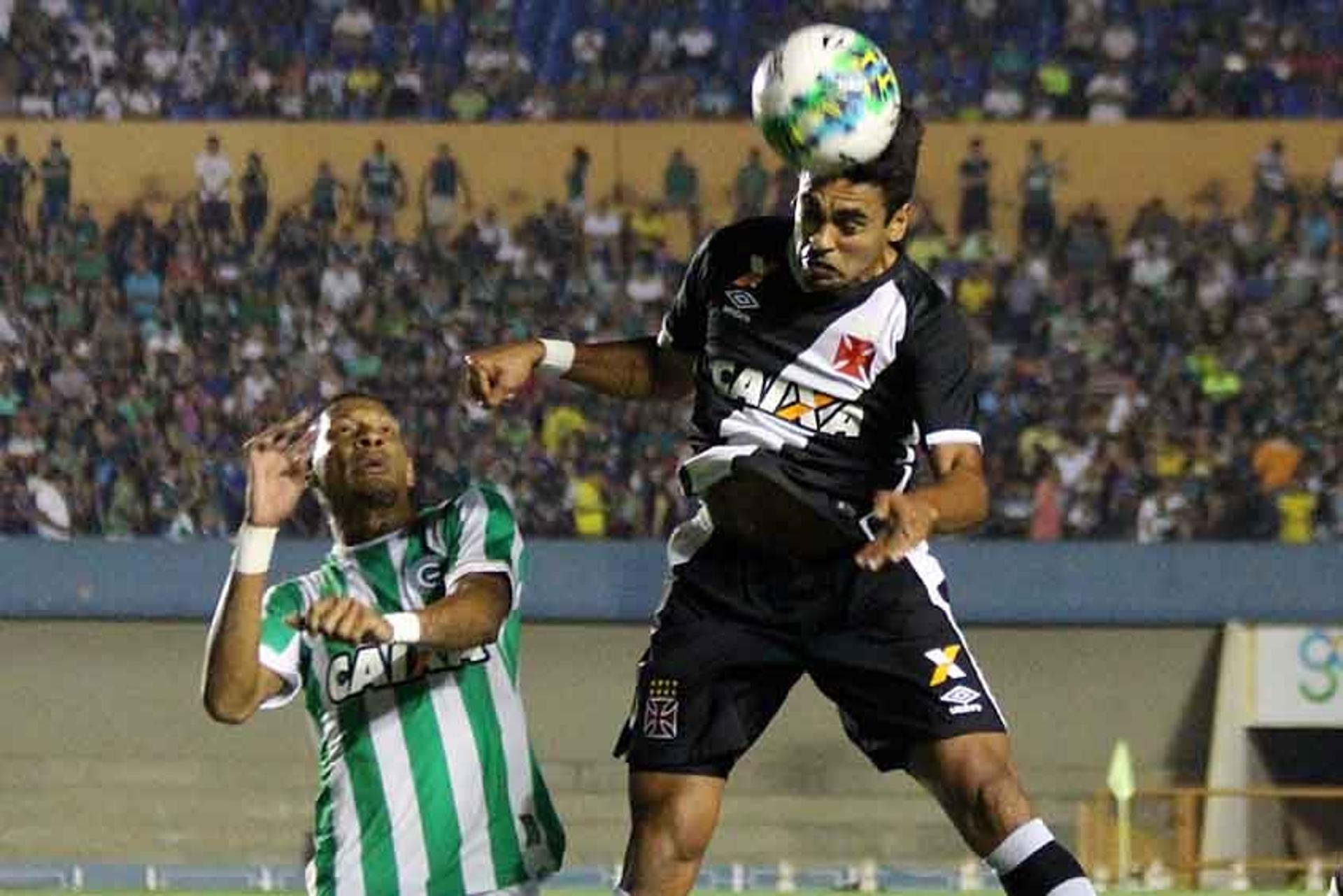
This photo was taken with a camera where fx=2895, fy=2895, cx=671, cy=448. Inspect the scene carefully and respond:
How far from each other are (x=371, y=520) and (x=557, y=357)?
0.48m

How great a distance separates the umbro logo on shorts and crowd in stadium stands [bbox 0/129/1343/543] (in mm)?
12435

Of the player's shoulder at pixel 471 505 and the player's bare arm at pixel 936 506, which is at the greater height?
the player's bare arm at pixel 936 506

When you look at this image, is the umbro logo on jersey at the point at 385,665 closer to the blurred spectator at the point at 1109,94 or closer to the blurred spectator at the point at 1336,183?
the blurred spectator at the point at 1336,183

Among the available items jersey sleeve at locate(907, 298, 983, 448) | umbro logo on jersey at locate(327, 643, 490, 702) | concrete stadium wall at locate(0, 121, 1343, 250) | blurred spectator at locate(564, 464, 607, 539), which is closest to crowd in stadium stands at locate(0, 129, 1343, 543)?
blurred spectator at locate(564, 464, 607, 539)

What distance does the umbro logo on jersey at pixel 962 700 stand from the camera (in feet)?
17.0

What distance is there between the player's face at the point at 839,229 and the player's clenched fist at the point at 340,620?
3.36 feet

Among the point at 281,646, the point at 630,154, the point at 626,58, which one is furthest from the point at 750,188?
the point at 281,646

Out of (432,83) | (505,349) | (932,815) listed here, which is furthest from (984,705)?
(432,83)

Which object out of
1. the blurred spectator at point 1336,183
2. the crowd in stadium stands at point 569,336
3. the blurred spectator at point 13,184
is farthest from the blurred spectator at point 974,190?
the blurred spectator at point 13,184

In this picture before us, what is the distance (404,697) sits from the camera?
18.2ft

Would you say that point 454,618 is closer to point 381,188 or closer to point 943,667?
point 943,667

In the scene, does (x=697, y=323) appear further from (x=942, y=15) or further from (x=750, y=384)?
(x=942, y=15)

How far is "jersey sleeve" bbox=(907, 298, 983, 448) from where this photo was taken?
513 centimetres

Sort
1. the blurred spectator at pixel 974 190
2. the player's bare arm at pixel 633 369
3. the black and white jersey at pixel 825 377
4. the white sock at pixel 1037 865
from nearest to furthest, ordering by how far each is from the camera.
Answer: the white sock at pixel 1037 865
the black and white jersey at pixel 825 377
the player's bare arm at pixel 633 369
the blurred spectator at pixel 974 190
